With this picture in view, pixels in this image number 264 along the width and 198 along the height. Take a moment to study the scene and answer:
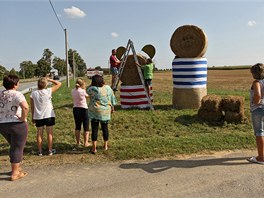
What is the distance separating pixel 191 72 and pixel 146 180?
5509mm

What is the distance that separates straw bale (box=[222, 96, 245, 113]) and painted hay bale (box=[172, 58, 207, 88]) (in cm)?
154

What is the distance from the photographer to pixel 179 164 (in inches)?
193

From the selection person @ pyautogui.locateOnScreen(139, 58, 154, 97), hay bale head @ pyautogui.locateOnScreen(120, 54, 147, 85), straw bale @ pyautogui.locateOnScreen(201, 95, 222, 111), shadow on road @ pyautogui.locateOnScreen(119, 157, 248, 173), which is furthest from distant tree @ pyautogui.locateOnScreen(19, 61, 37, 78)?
shadow on road @ pyautogui.locateOnScreen(119, 157, 248, 173)

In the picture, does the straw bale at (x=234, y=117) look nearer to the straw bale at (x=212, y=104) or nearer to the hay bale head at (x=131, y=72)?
the straw bale at (x=212, y=104)

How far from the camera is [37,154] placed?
5551mm

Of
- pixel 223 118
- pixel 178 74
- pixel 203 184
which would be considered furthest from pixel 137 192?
pixel 178 74

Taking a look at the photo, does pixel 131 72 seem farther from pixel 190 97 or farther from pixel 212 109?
pixel 212 109

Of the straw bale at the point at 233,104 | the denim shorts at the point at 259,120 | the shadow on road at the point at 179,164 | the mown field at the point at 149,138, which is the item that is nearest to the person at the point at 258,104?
the denim shorts at the point at 259,120

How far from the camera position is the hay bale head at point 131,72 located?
378 inches

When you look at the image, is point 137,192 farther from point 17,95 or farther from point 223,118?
point 223,118

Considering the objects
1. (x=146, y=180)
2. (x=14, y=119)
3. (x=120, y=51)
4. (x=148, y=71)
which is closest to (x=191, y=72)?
(x=148, y=71)

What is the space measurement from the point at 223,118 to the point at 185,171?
3.64 metres

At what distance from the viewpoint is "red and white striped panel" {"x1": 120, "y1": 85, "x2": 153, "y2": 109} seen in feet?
30.8

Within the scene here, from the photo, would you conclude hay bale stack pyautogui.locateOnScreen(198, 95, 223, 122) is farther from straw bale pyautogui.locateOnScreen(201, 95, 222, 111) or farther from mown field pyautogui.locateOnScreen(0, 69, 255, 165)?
mown field pyautogui.locateOnScreen(0, 69, 255, 165)
